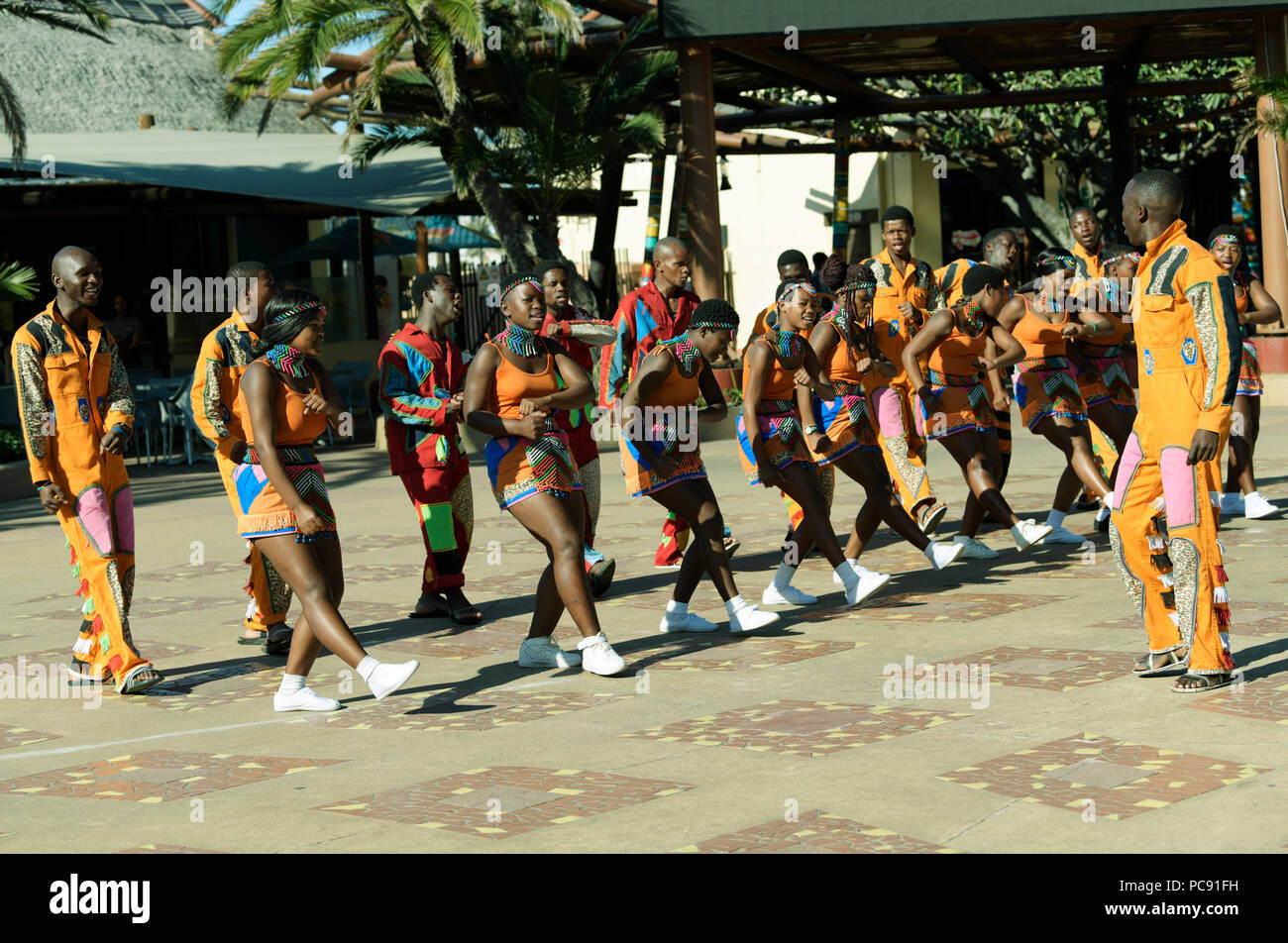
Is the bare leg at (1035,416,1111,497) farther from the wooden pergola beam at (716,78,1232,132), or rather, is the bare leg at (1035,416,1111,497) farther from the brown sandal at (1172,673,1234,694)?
the wooden pergola beam at (716,78,1232,132)

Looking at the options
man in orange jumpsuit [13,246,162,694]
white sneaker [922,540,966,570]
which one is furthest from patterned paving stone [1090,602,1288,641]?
man in orange jumpsuit [13,246,162,694]

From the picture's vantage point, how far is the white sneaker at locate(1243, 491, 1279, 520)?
10805 millimetres

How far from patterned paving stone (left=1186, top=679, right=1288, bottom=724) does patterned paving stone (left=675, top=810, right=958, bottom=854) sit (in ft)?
6.32

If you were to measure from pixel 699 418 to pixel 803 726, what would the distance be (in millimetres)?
2307

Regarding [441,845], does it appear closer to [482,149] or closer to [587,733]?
[587,733]

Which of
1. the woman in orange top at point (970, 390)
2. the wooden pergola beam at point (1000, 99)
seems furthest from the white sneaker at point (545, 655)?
the wooden pergola beam at point (1000, 99)

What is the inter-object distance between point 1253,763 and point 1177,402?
65.2 inches

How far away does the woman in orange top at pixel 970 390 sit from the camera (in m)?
9.95

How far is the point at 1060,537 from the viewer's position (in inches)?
414

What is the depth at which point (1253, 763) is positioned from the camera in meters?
5.41

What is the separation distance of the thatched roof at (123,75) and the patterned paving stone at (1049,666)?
28.2 meters

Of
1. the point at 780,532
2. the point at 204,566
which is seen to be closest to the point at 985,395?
the point at 780,532

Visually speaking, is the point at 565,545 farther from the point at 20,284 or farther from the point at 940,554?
the point at 20,284

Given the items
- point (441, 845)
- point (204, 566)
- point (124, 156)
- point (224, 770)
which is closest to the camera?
point (441, 845)
